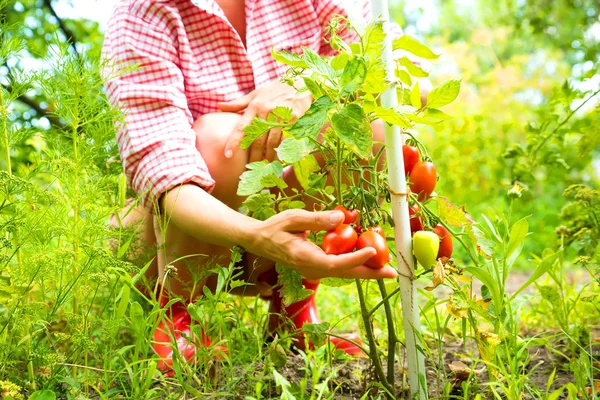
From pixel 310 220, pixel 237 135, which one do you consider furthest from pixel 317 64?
pixel 237 135

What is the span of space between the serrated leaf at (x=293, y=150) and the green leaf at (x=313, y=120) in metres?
0.08

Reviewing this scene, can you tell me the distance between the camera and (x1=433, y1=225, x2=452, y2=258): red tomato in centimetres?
119

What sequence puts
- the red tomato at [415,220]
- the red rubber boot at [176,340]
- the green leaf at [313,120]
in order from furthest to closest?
1. the red rubber boot at [176,340]
2. the red tomato at [415,220]
3. the green leaf at [313,120]

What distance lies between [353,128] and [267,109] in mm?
551

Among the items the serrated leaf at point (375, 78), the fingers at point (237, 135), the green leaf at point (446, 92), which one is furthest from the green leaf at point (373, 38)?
the fingers at point (237, 135)

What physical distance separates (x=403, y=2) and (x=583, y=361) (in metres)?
10.2

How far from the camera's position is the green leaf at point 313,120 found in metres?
1.02

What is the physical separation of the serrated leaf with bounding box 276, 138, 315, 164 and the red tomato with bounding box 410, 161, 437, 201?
212 mm

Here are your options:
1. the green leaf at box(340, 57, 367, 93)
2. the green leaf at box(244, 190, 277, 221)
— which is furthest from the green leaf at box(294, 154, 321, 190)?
A: the green leaf at box(340, 57, 367, 93)

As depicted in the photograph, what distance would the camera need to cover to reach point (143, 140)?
61.5 inches

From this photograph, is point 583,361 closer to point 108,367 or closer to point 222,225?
point 222,225

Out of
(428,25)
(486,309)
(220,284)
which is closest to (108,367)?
(220,284)

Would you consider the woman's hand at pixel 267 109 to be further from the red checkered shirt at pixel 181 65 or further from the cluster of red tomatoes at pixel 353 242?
the cluster of red tomatoes at pixel 353 242

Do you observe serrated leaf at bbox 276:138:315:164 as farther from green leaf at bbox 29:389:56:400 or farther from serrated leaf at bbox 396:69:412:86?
green leaf at bbox 29:389:56:400
